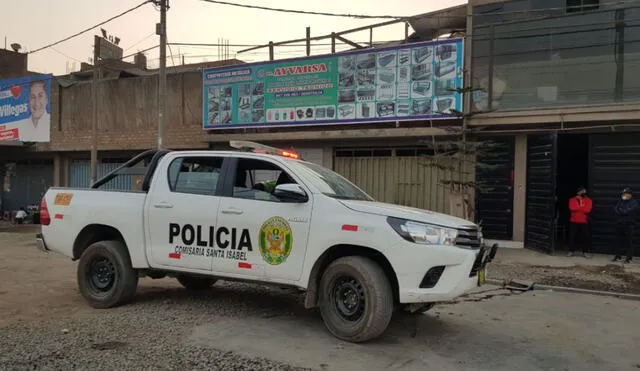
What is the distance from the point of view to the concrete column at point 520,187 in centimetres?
1342

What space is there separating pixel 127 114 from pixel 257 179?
15.4m

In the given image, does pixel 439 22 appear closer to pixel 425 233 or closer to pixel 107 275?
pixel 425 233

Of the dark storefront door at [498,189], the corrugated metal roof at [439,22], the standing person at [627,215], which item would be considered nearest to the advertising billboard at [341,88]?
the dark storefront door at [498,189]

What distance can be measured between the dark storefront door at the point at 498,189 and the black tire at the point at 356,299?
29.2ft

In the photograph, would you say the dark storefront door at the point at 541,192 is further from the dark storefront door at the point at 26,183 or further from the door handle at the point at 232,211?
the dark storefront door at the point at 26,183

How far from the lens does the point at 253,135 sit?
54.4 ft

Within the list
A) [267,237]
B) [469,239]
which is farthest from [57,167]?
[469,239]

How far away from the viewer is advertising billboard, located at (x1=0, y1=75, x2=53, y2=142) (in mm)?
21969

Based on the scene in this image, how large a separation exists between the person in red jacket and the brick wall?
36.4ft

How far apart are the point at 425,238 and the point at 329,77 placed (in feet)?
35.5

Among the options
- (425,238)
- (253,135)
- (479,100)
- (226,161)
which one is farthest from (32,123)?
(425,238)

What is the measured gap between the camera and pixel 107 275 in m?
6.73

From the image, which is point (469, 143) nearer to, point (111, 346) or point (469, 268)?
point (469, 268)

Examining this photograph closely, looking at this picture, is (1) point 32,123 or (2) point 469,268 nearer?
(2) point 469,268
